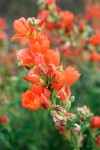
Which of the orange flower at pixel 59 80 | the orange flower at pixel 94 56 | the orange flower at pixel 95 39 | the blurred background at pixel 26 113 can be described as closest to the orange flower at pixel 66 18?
→ the orange flower at pixel 95 39

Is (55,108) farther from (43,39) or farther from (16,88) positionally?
(16,88)

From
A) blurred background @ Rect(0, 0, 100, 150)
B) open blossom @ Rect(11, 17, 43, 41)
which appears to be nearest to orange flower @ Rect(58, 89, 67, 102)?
open blossom @ Rect(11, 17, 43, 41)

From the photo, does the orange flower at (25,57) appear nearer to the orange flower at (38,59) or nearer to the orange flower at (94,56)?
the orange flower at (38,59)

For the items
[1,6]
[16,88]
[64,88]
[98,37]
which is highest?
[1,6]

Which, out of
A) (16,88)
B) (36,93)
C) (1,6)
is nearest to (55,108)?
(36,93)

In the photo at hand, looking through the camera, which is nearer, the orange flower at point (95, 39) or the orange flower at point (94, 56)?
the orange flower at point (95, 39)

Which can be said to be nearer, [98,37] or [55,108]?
[55,108]

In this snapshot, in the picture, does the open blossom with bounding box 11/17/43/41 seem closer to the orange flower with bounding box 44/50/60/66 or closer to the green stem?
the orange flower with bounding box 44/50/60/66

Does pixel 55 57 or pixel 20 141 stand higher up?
pixel 20 141
